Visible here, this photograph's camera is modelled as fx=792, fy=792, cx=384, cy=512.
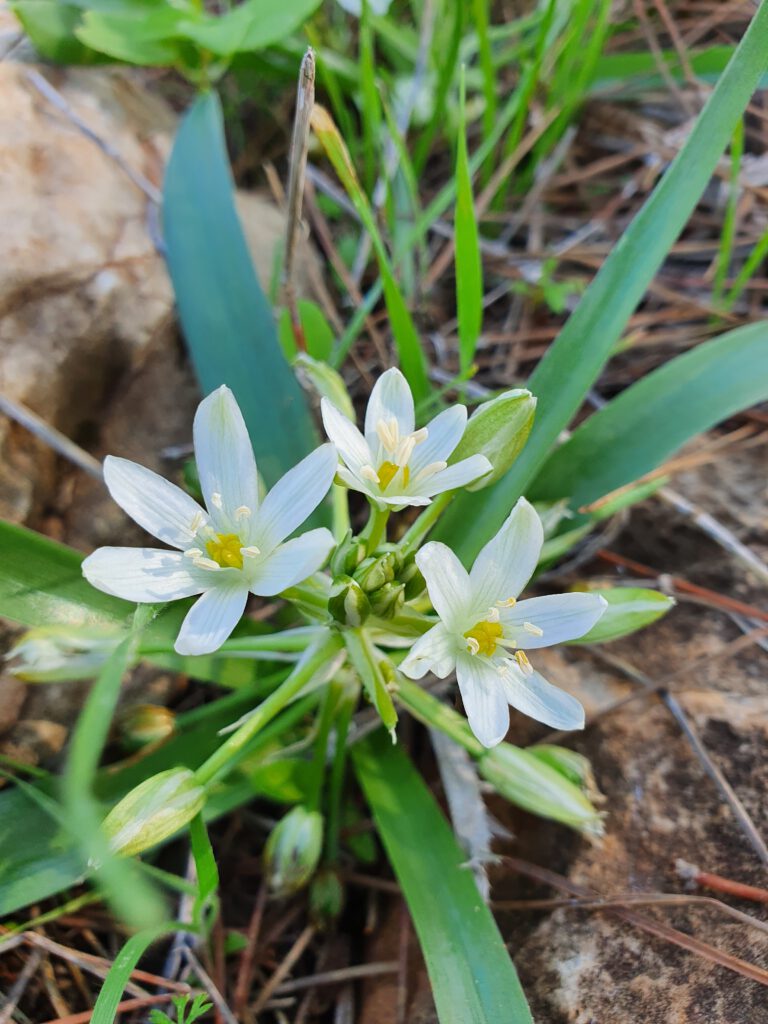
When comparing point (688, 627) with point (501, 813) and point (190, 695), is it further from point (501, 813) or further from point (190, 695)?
point (190, 695)

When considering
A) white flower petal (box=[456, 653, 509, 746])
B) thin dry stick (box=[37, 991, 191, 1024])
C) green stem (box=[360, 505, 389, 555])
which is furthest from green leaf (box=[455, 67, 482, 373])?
thin dry stick (box=[37, 991, 191, 1024])

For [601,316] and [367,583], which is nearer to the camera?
[367,583]

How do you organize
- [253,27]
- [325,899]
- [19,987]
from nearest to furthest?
[19,987]
[325,899]
[253,27]

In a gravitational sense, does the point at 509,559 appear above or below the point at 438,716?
above

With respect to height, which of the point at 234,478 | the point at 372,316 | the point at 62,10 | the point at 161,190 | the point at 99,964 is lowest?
the point at 99,964

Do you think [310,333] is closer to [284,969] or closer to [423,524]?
[423,524]

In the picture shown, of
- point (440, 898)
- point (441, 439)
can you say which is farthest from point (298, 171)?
point (440, 898)

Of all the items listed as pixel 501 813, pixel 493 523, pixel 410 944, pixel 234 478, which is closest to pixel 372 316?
pixel 493 523

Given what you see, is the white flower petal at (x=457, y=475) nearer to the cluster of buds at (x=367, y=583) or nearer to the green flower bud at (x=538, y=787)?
the cluster of buds at (x=367, y=583)
